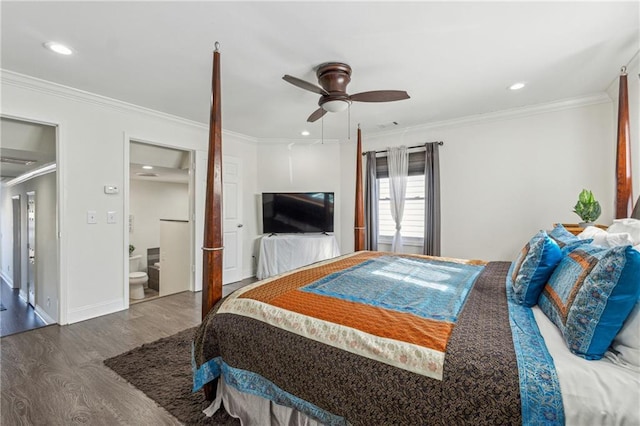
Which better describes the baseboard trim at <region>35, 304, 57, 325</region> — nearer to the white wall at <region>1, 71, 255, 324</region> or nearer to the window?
the white wall at <region>1, 71, 255, 324</region>

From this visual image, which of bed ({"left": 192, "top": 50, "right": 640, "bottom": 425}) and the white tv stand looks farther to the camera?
the white tv stand

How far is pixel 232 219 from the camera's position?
4.58 metres

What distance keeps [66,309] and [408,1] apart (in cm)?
408

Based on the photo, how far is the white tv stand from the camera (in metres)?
4.59

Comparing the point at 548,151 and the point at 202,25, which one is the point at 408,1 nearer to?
the point at 202,25

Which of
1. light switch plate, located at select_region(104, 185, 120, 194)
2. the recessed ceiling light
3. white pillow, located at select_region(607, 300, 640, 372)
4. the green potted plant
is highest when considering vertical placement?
the recessed ceiling light

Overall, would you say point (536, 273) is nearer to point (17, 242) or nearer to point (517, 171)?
point (517, 171)

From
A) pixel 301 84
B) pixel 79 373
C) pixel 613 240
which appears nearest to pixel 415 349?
pixel 613 240

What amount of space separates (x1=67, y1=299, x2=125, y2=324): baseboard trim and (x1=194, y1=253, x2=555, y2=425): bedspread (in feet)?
7.74

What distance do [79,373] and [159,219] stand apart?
565 cm

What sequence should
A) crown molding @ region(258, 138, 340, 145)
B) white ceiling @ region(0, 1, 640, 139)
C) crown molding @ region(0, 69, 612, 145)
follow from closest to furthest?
white ceiling @ region(0, 1, 640, 139) → crown molding @ region(0, 69, 612, 145) → crown molding @ region(258, 138, 340, 145)

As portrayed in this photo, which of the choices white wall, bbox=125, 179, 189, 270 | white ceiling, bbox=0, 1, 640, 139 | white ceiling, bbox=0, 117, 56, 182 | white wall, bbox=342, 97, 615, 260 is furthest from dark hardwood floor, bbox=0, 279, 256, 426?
white wall, bbox=125, 179, 189, 270

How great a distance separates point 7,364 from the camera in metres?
2.17

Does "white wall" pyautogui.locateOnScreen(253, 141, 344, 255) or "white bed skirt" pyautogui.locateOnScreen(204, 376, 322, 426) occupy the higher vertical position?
"white wall" pyautogui.locateOnScreen(253, 141, 344, 255)
